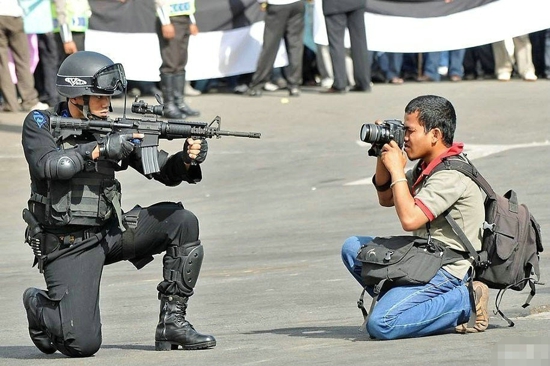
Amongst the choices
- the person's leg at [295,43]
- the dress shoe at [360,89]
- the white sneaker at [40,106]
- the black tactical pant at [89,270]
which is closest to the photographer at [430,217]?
the black tactical pant at [89,270]

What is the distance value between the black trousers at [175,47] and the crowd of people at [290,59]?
12 mm

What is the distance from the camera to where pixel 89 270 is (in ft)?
21.2

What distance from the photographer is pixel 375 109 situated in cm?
1519

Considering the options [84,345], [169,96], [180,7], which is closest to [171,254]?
[84,345]

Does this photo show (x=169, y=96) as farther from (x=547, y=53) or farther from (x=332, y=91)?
(x=547, y=53)

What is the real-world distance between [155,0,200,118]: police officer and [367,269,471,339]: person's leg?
8.46 m

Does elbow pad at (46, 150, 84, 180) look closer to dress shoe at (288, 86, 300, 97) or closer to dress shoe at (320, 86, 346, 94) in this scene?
dress shoe at (288, 86, 300, 97)

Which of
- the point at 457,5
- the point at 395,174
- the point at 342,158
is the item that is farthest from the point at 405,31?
the point at 395,174

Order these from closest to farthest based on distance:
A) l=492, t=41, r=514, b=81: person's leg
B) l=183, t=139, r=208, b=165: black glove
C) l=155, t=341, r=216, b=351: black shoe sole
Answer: l=155, t=341, r=216, b=351: black shoe sole, l=183, t=139, r=208, b=165: black glove, l=492, t=41, r=514, b=81: person's leg

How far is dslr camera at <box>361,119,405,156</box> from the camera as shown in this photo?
246 inches

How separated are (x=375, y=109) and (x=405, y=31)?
8.09ft

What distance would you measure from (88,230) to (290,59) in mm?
9727

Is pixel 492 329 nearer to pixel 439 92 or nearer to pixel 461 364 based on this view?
pixel 461 364

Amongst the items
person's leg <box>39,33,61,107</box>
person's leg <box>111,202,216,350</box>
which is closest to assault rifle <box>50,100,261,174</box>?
person's leg <box>111,202,216,350</box>
